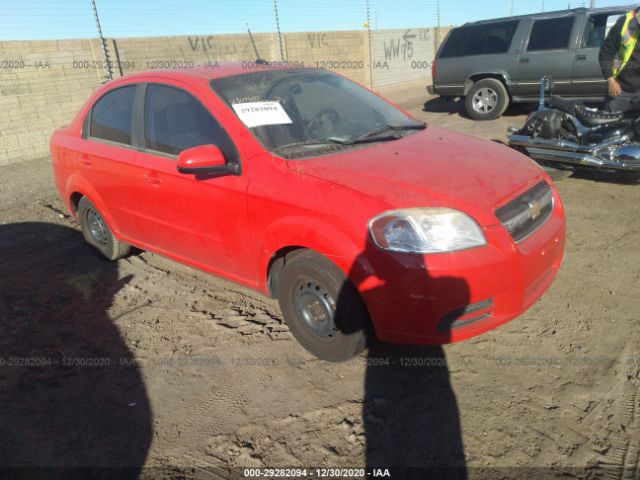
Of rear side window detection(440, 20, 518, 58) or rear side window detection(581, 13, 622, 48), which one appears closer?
rear side window detection(581, 13, 622, 48)

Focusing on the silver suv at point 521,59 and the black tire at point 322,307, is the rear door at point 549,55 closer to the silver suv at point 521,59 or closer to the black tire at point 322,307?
the silver suv at point 521,59

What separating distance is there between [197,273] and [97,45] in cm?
826

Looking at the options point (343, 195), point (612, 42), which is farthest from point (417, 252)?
point (612, 42)

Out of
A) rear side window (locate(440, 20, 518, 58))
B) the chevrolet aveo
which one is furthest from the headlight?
rear side window (locate(440, 20, 518, 58))

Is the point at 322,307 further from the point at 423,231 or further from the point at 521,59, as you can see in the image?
the point at 521,59

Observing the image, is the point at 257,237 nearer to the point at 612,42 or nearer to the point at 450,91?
the point at 612,42

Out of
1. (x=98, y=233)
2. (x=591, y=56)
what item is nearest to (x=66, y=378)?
(x=98, y=233)

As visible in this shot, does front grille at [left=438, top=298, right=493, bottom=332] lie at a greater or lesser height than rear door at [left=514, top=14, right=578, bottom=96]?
lesser

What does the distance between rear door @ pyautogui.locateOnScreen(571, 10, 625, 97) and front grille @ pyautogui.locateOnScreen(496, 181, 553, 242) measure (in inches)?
287

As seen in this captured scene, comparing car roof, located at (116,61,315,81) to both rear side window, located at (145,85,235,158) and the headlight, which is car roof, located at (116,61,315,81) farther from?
the headlight

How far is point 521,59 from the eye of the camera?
31.9 feet

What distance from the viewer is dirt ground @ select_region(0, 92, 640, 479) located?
2346 mm

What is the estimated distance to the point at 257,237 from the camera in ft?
10.1

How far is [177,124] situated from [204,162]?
0.74 metres
